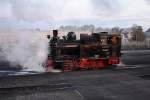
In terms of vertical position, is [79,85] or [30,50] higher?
[30,50]

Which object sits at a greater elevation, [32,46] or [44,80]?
[32,46]

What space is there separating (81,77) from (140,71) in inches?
214

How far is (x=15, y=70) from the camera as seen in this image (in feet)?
88.9

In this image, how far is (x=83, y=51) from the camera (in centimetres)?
2695

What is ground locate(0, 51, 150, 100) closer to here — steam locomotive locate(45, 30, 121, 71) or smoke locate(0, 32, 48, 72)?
steam locomotive locate(45, 30, 121, 71)

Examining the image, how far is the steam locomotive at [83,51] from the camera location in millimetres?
26531

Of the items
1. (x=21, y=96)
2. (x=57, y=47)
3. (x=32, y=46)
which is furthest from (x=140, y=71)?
(x=21, y=96)

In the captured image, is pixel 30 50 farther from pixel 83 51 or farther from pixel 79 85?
pixel 79 85

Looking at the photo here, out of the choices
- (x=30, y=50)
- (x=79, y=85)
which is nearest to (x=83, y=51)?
(x=30, y=50)

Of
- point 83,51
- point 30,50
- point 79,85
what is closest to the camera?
point 79,85

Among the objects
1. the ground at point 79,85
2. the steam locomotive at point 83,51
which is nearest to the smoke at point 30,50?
the steam locomotive at point 83,51

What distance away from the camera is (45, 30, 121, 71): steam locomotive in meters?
26.5

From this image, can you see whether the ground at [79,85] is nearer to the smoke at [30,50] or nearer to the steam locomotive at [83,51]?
the steam locomotive at [83,51]

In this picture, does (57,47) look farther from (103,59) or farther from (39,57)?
(103,59)
